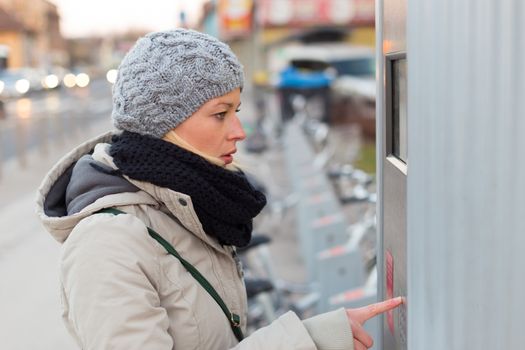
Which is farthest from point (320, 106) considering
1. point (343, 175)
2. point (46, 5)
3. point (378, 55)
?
point (46, 5)

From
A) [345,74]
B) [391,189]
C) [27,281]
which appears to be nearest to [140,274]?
[391,189]

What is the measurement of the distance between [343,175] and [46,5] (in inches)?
4122

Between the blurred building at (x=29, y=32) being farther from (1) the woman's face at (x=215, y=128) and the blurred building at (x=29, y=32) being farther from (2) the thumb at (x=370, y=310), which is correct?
(2) the thumb at (x=370, y=310)

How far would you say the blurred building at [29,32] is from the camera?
2997 inches

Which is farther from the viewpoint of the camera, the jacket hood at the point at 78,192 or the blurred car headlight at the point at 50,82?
the blurred car headlight at the point at 50,82

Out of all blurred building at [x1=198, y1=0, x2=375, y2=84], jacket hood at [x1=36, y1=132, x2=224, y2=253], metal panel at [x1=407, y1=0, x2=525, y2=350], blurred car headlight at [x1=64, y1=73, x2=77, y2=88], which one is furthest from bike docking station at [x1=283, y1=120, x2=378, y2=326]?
blurred car headlight at [x1=64, y1=73, x2=77, y2=88]

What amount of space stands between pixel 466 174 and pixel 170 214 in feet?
2.39

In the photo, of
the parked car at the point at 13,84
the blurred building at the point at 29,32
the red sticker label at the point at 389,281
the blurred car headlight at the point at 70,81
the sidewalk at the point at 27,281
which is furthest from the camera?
the blurred building at the point at 29,32

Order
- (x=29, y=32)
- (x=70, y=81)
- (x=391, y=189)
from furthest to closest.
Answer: (x=29, y=32), (x=70, y=81), (x=391, y=189)

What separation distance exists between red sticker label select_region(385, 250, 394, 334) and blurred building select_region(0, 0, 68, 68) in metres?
57.2

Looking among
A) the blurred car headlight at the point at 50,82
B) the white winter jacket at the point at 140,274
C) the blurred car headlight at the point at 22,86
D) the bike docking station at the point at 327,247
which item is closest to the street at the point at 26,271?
the bike docking station at the point at 327,247

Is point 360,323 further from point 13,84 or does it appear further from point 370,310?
point 13,84

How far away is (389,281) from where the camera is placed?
214cm

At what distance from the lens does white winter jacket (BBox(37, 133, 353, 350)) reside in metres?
1.68
